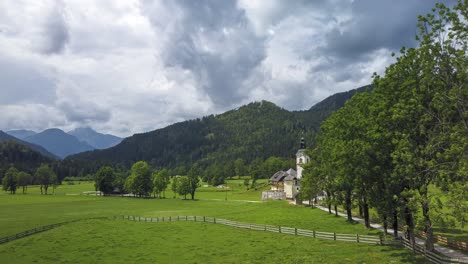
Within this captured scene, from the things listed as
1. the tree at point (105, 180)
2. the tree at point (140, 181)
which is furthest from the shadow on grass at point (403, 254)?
the tree at point (105, 180)

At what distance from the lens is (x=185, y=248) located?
131ft

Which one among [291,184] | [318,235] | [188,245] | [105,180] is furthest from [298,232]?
[105,180]

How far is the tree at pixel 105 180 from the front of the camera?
141125 millimetres

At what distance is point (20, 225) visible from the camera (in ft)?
200

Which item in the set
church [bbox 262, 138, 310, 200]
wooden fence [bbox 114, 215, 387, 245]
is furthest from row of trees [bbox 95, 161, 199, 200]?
wooden fence [bbox 114, 215, 387, 245]

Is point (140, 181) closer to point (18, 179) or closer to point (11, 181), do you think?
point (18, 179)

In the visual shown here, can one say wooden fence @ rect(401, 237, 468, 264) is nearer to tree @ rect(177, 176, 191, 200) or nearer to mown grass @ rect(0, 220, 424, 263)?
mown grass @ rect(0, 220, 424, 263)

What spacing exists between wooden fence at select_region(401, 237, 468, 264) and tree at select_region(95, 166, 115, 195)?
422 feet

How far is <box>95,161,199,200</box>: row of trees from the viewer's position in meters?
123

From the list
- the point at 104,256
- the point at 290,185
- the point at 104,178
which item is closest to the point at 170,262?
the point at 104,256

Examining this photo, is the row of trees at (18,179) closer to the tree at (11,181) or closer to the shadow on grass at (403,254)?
the tree at (11,181)

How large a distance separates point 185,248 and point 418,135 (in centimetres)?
2777

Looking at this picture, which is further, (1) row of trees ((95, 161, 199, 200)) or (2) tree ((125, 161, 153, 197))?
(2) tree ((125, 161, 153, 197))

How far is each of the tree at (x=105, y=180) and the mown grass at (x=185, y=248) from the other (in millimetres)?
91065
